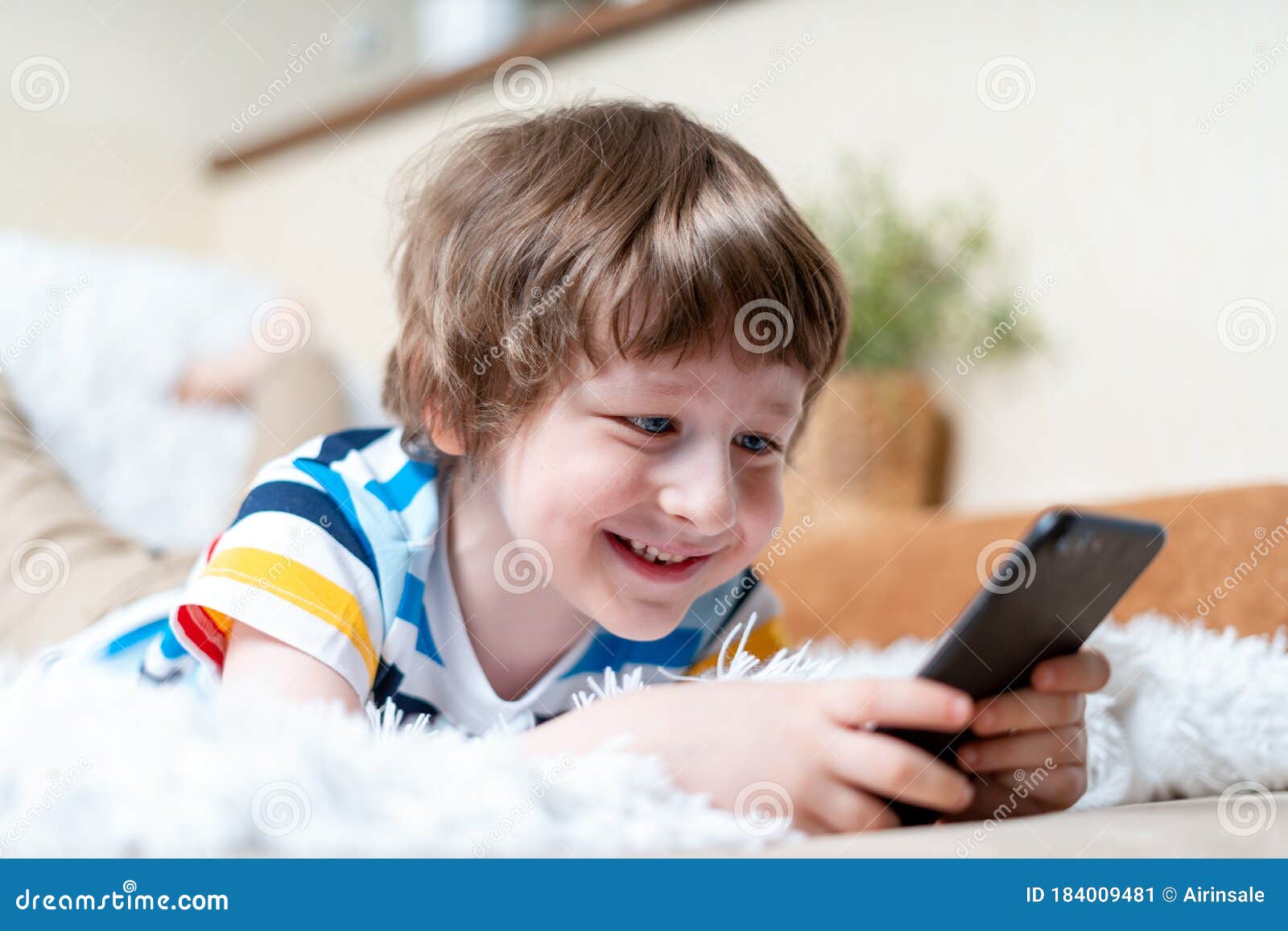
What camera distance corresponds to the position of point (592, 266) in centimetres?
67

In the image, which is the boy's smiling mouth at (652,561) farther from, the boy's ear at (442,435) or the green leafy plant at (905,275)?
the green leafy plant at (905,275)

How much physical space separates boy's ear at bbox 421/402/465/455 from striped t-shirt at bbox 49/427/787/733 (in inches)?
1.2

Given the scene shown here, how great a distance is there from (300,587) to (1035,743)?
1.34 feet

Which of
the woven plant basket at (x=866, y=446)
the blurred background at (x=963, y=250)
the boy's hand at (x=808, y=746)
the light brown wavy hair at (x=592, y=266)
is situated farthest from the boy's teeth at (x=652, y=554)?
the woven plant basket at (x=866, y=446)

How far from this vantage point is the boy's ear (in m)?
0.75

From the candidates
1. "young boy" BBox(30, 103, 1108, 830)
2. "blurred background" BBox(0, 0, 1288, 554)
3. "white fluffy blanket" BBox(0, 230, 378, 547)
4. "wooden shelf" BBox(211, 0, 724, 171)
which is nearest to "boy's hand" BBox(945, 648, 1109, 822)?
"young boy" BBox(30, 103, 1108, 830)

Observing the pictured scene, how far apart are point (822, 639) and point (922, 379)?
25.9 inches

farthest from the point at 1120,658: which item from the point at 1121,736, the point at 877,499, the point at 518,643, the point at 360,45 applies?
the point at 360,45

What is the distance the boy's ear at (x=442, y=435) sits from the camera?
0.75m

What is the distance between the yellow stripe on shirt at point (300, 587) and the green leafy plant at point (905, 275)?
44.6 inches

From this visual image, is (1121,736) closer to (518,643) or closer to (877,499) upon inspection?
(518,643)

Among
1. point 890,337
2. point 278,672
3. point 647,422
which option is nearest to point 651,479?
point 647,422

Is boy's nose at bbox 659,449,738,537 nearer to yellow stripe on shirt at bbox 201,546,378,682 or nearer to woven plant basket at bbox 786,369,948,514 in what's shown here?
yellow stripe on shirt at bbox 201,546,378,682
